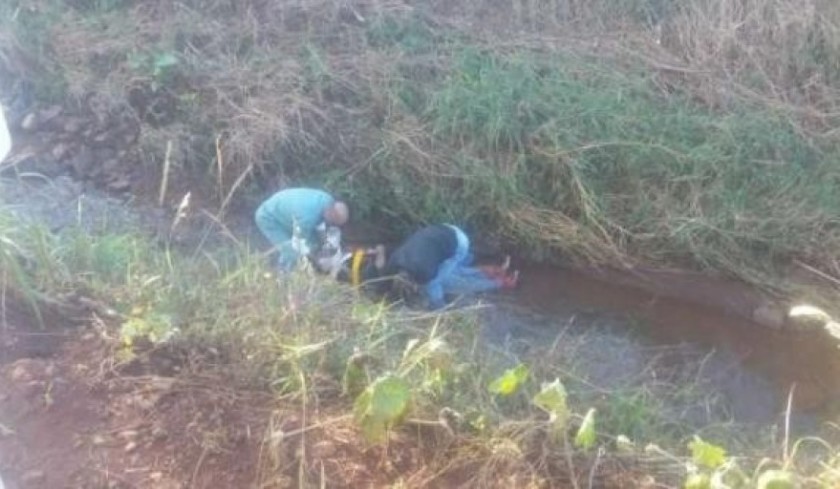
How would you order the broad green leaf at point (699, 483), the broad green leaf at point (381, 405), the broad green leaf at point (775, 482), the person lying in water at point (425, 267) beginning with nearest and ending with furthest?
the broad green leaf at point (775, 482)
the broad green leaf at point (699, 483)
the broad green leaf at point (381, 405)
the person lying in water at point (425, 267)

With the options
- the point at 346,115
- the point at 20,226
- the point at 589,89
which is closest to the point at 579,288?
the point at 589,89

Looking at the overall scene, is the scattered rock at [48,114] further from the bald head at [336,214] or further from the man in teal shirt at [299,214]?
the bald head at [336,214]

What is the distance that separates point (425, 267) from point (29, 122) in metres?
2.56

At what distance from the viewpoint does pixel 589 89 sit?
657 cm

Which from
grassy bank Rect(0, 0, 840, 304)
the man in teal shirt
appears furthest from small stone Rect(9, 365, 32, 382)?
grassy bank Rect(0, 0, 840, 304)

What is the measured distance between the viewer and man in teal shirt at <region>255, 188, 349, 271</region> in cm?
566

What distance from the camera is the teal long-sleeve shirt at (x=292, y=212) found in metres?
5.66

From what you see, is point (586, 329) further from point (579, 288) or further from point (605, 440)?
point (605, 440)

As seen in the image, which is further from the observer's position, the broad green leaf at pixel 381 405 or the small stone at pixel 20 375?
the small stone at pixel 20 375

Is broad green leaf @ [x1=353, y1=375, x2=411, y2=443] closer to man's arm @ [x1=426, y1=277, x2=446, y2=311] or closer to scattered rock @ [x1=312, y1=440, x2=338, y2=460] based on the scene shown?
scattered rock @ [x1=312, y1=440, x2=338, y2=460]

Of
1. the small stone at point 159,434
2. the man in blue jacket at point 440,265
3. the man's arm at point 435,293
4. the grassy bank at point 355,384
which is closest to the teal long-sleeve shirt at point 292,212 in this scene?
the man in blue jacket at point 440,265

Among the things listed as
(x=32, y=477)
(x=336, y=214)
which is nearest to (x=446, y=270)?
(x=336, y=214)

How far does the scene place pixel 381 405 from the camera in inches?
116

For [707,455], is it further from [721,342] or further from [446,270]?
[446,270]
